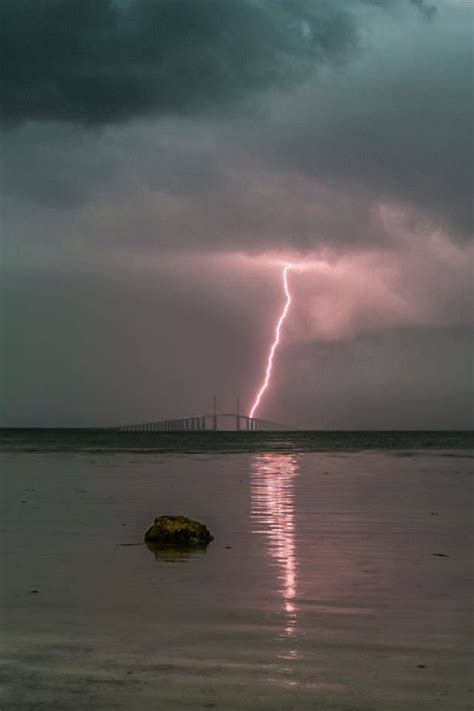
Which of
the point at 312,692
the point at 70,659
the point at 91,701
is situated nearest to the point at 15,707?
the point at 91,701

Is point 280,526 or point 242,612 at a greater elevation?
point 280,526

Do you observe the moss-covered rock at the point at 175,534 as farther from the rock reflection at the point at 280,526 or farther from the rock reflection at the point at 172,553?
the rock reflection at the point at 280,526

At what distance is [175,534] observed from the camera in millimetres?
20781

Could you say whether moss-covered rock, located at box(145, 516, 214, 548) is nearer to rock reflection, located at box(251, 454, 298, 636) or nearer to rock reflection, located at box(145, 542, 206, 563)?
rock reflection, located at box(145, 542, 206, 563)

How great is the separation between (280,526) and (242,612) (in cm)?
1086

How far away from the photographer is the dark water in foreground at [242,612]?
962 centimetres

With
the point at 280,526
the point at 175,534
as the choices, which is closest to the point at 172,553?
the point at 175,534

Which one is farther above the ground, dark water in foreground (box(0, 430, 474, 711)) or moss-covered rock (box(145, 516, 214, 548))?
moss-covered rock (box(145, 516, 214, 548))

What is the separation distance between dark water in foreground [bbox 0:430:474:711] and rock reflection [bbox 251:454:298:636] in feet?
0.20

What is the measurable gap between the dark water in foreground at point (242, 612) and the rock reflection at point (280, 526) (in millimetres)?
60

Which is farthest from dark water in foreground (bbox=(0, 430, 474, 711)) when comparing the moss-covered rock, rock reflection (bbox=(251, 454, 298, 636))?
the moss-covered rock

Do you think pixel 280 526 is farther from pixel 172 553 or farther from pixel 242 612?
pixel 242 612

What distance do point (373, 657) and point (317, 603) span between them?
3.15m

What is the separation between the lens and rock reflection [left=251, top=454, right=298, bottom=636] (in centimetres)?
1483
